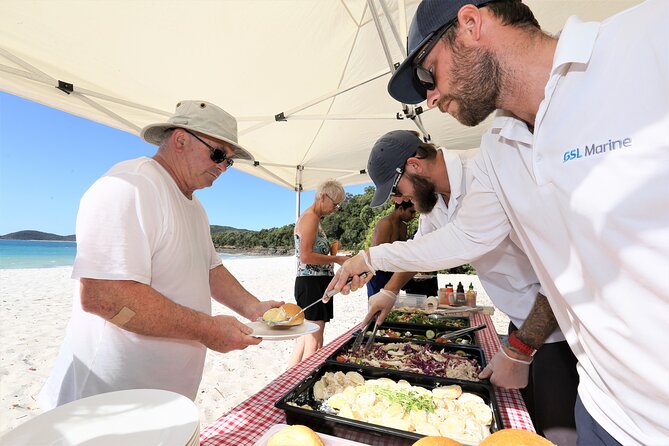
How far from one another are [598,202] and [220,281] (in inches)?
80.8

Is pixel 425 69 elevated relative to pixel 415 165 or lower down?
elevated

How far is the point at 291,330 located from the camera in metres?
1.78

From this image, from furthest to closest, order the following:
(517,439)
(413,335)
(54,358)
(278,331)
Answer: (54,358)
(413,335)
(278,331)
(517,439)

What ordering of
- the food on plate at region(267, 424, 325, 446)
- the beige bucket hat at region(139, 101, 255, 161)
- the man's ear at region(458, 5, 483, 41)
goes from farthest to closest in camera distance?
the beige bucket hat at region(139, 101, 255, 161)
the man's ear at region(458, 5, 483, 41)
the food on plate at region(267, 424, 325, 446)

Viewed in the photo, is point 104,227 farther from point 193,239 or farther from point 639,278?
point 639,278

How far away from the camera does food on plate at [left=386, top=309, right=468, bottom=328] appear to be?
2646mm

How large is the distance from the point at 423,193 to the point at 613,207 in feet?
5.82

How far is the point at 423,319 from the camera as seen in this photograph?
9.00 feet

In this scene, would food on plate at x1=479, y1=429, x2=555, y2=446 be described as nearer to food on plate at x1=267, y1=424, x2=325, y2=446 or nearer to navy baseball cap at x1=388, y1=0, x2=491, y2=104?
food on plate at x1=267, y1=424, x2=325, y2=446

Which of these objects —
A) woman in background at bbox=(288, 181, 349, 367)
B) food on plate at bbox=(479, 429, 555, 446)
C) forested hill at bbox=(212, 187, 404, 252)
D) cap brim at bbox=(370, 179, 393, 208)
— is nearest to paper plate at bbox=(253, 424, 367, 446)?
food on plate at bbox=(479, 429, 555, 446)

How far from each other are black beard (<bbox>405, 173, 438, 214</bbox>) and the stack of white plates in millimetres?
2039

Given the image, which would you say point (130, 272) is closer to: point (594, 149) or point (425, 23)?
point (425, 23)

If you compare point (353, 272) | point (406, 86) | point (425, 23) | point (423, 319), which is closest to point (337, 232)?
point (423, 319)

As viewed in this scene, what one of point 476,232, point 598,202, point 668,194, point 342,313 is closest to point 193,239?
point 476,232
